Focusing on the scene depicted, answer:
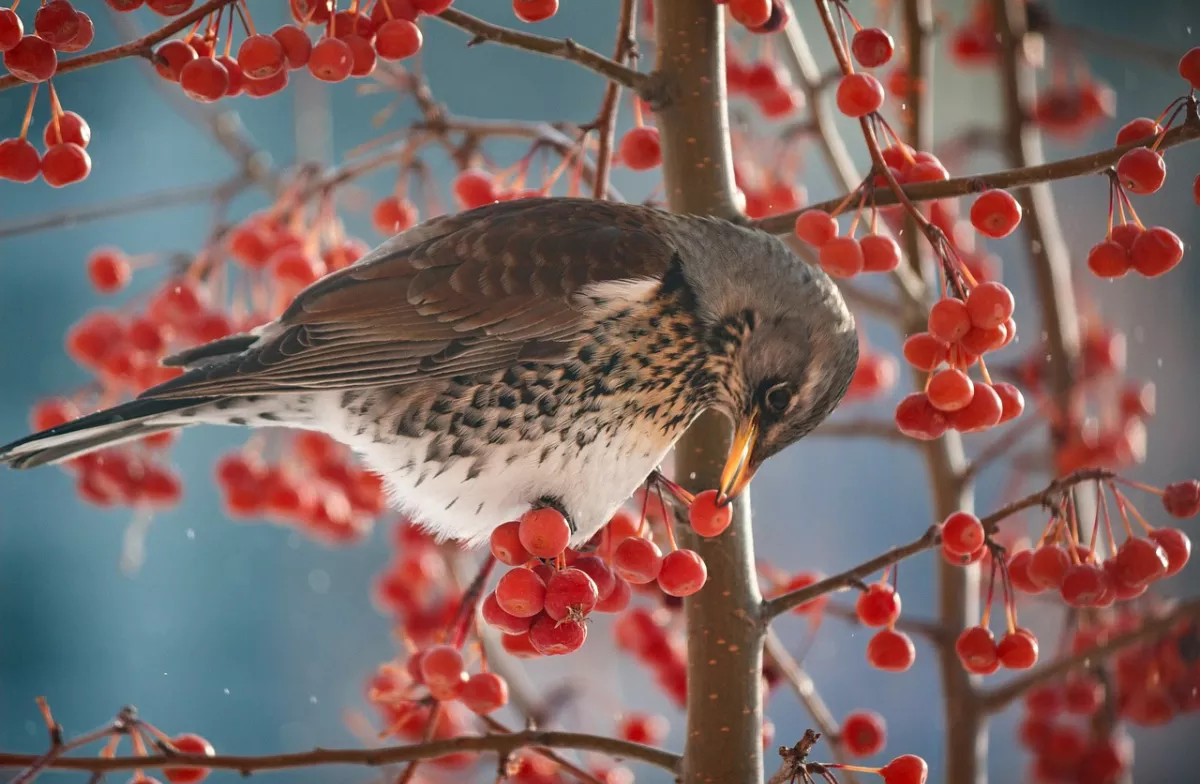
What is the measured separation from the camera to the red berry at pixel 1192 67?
0.88 m

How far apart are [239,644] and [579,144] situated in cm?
229

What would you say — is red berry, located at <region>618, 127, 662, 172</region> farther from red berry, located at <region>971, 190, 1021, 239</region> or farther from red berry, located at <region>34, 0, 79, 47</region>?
red berry, located at <region>34, 0, 79, 47</region>

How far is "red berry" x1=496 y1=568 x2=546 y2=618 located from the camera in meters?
0.96

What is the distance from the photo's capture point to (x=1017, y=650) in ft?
3.36

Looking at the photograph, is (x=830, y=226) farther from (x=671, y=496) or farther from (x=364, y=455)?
(x=364, y=455)

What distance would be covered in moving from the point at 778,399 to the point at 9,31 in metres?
0.70

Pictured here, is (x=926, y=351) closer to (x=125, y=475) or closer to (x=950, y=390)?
(x=950, y=390)

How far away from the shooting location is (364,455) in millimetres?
1280

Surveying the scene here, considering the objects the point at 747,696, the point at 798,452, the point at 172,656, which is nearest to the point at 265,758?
the point at 747,696

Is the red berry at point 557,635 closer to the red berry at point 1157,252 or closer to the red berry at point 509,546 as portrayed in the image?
the red berry at point 509,546

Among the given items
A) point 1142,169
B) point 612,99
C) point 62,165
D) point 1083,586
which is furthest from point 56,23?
point 1083,586

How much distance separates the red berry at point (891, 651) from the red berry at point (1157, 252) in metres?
0.40

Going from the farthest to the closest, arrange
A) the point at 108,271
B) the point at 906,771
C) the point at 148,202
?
1. the point at 108,271
2. the point at 148,202
3. the point at 906,771

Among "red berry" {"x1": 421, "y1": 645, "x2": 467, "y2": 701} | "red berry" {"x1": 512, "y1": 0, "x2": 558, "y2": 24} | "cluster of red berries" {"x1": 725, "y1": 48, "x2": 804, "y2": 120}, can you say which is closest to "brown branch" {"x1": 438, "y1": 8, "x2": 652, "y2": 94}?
"red berry" {"x1": 512, "y1": 0, "x2": 558, "y2": 24}
